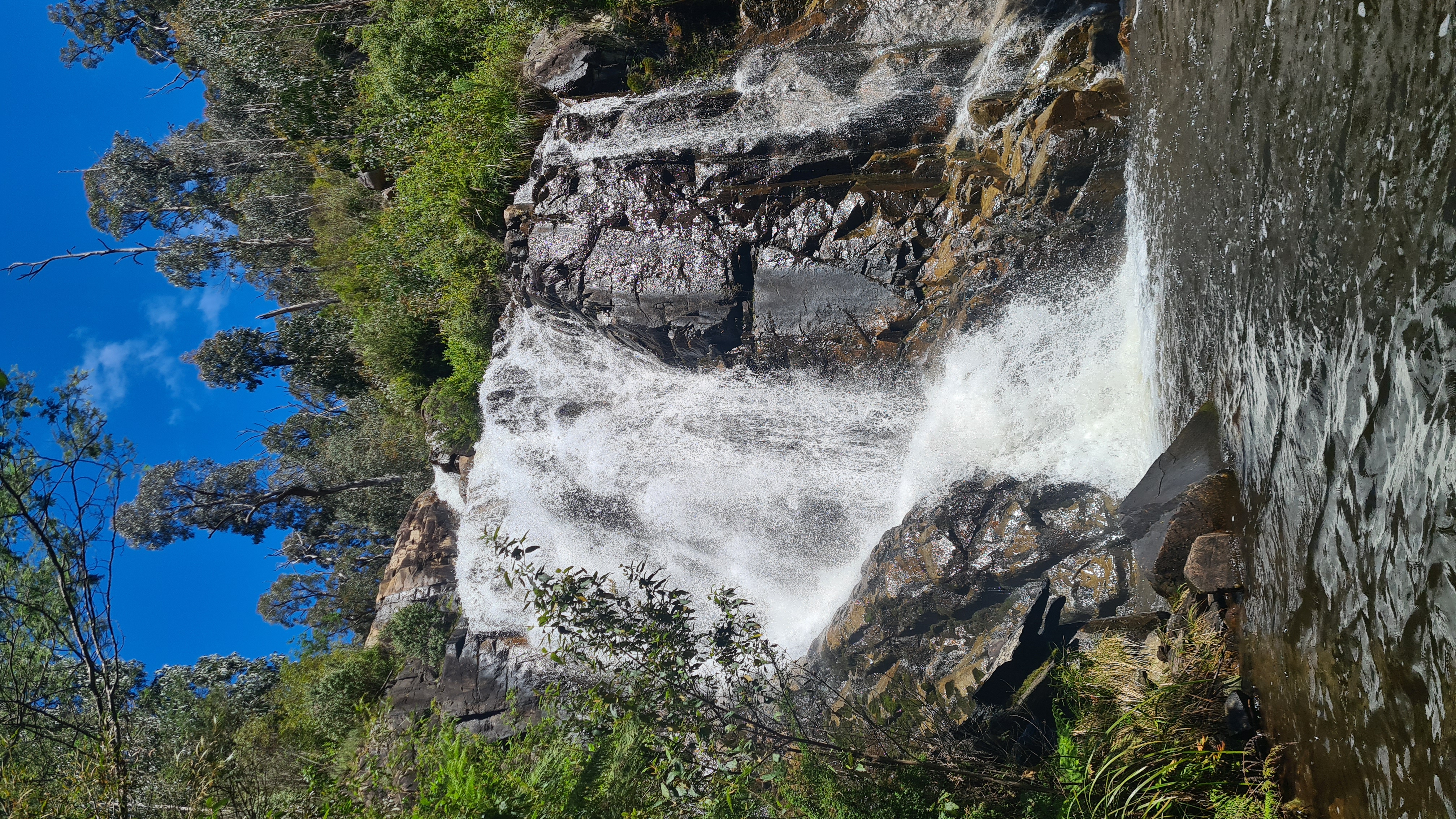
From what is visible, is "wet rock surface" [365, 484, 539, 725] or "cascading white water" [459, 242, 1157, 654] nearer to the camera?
"cascading white water" [459, 242, 1157, 654]

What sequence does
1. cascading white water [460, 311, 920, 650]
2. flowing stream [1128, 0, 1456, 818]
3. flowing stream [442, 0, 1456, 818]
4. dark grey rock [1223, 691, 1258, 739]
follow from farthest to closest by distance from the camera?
cascading white water [460, 311, 920, 650] → dark grey rock [1223, 691, 1258, 739] → flowing stream [442, 0, 1456, 818] → flowing stream [1128, 0, 1456, 818]

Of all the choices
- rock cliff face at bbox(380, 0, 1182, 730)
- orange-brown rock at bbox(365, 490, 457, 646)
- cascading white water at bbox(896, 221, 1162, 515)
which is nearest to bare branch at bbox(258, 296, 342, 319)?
orange-brown rock at bbox(365, 490, 457, 646)

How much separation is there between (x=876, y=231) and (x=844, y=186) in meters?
0.64

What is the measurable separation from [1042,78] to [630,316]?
485 centimetres

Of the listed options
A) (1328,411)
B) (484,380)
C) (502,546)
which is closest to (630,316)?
(484,380)

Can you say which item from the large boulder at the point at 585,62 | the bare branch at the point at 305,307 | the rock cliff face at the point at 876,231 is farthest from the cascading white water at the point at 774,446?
the bare branch at the point at 305,307

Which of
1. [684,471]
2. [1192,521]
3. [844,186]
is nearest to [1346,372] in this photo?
[1192,521]

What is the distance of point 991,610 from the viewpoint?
6.39 meters

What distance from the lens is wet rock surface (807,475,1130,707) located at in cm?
553

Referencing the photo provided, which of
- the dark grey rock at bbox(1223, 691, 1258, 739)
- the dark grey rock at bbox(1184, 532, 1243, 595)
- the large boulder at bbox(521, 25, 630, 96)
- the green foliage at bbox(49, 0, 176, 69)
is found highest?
the green foliage at bbox(49, 0, 176, 69)

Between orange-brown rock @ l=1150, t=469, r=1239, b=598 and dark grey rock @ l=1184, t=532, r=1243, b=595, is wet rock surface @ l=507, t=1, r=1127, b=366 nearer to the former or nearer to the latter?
orange-brown rock @ l=1150, t=469, r=1239, b=598

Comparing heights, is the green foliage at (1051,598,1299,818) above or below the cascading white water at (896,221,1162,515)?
below

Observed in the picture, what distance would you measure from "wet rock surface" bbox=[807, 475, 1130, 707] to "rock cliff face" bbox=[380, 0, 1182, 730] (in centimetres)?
2

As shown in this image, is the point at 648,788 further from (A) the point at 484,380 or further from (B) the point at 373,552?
(B) the point at 373,552
